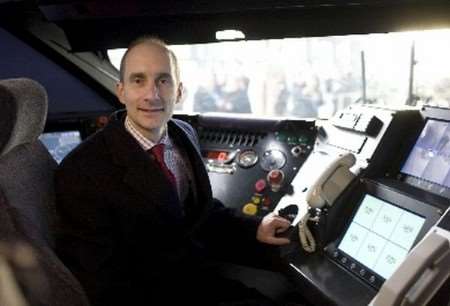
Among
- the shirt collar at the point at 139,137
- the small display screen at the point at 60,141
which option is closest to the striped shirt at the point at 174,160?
the shirt collar at the point at 139,137

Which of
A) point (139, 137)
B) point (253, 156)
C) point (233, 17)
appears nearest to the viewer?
point (139, 137)

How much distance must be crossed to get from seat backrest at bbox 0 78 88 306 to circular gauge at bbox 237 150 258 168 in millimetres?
864

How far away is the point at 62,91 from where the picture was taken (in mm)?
2846

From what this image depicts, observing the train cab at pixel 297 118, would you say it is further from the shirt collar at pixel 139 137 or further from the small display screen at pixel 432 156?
the shirt collar at pixel 139 137

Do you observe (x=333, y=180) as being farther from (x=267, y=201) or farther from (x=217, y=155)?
(x=217, y=155)

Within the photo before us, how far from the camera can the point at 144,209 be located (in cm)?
162

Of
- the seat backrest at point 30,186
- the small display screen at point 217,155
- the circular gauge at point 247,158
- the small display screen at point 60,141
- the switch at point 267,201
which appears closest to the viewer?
the seat backrest at point 30,186

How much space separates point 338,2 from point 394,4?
0.61 ft

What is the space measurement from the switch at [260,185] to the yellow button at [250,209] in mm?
72

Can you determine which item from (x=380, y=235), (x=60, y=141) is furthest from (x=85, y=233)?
(x=60, y=141)

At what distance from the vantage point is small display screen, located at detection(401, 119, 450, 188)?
1.48 metres

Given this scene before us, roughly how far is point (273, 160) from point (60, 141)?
1159mm

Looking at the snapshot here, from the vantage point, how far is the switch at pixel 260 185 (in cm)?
218

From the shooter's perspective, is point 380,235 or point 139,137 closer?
point 380,235
